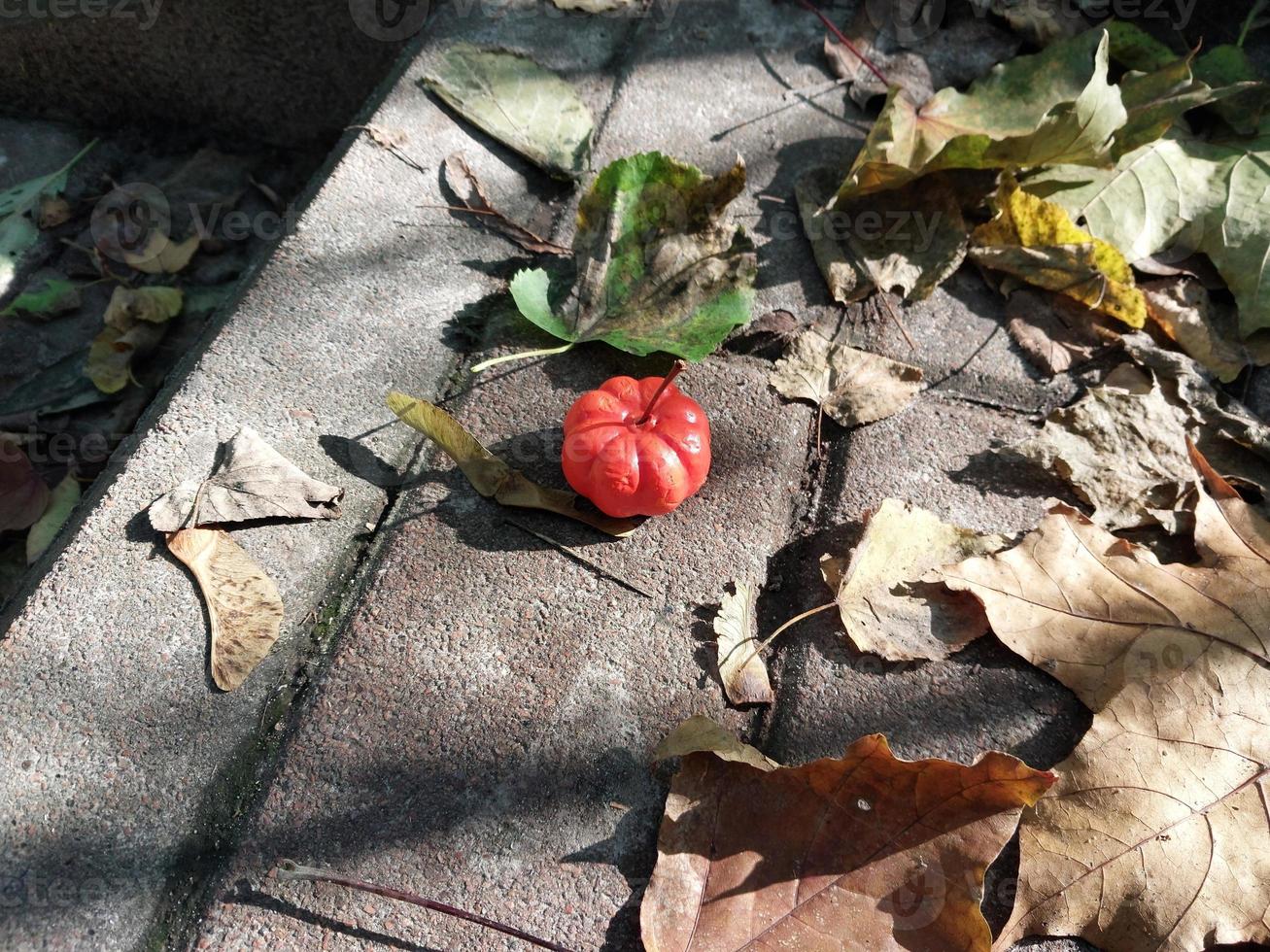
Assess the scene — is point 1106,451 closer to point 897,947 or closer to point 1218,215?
point 1218,215

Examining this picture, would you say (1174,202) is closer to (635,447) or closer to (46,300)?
(635,447)

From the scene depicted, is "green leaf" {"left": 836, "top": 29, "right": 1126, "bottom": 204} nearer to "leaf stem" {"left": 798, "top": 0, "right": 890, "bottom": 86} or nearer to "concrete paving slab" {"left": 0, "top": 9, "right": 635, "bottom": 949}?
"leaf stem" {"left": 798, "top": 0, "right": 890, "bottom": 86}

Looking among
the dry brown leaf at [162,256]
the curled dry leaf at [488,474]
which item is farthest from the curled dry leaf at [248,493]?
the dry brown leaf at [162,256]

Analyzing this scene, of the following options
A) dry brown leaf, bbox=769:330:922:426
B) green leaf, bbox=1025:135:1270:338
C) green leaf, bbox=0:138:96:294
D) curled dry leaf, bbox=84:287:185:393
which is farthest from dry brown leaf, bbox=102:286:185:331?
green leaf, bbox=1025:135:1270:338

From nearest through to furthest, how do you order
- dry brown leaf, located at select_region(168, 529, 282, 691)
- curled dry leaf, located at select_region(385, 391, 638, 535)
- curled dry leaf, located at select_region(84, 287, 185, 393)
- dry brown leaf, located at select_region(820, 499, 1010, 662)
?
dry brown leaf, located at select_region(168, 529, 282, 691) < dry brown leaf, located at select_region(820, 499, 1010, 662) < curled dry leaf, located at select_region(385, 391, 638, 535) < curled dry leaf, located at select_region(84, 287, 185, 393)

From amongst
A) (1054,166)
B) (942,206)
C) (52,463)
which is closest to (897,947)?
(942,206)

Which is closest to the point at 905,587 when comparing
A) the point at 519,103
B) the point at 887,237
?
the point at 887,237

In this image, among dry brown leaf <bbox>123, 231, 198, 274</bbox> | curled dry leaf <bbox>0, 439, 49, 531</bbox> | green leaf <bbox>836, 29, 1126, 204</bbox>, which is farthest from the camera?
dry brown leaf <bbox>123, 231, 198, 274</bbox>
